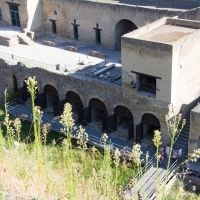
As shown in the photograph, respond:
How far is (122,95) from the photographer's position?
78.5 feet

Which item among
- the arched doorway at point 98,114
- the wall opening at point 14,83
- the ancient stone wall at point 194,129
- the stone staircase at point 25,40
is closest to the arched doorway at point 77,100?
the arched doorway at point 98,114

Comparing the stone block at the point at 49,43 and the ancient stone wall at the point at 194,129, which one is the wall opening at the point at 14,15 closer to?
the stone block at the point at 49,43

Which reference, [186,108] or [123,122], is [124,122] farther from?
[186,108]

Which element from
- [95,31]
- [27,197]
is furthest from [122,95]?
[27,197]

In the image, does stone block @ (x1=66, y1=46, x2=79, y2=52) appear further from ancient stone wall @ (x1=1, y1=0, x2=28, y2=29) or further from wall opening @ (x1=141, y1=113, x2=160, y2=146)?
wall opening @ (x1=141, y1=113, x2=160, y2=146)

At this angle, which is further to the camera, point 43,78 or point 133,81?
point 43,78

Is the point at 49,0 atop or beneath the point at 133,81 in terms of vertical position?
atop

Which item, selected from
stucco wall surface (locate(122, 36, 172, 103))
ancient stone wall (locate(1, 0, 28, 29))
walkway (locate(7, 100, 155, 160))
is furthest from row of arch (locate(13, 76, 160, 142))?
ancient stone wall (locate(1, 0, 28, 29))

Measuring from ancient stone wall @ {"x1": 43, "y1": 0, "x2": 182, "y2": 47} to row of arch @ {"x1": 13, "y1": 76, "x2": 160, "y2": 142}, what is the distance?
6.97 m

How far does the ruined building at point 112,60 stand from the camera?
21906 millimetres

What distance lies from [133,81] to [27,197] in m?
12.3

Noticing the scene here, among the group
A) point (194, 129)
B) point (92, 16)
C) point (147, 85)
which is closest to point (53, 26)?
point (92, 16)

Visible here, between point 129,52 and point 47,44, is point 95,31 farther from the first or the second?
point 129,52

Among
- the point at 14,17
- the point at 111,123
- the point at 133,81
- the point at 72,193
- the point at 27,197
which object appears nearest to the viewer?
the point at 72,193
